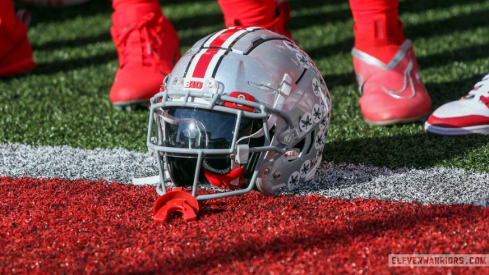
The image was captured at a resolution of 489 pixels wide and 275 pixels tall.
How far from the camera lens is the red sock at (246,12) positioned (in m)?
2.71

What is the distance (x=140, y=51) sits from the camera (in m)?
3.02

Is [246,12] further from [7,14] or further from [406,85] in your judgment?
[7,14]

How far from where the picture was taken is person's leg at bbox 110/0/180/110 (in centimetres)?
293

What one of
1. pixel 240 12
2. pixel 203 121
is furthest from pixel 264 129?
pixel 240 12

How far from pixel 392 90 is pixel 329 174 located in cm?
69

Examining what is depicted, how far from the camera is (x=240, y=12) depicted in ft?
8.96

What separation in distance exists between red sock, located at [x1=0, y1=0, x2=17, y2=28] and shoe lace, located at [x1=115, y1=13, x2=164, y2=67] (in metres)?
0.83

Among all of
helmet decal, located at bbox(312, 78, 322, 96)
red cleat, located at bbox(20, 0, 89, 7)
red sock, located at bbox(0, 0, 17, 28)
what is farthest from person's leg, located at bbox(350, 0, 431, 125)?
red cleat, located at bbox(20, 0, 89, 7)

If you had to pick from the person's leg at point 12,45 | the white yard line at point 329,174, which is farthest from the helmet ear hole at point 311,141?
the person's leg at point 12,45

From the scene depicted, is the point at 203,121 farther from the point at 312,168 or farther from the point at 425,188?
the point at 425,188

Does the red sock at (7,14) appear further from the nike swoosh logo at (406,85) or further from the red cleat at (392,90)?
the nike swoosh logo at (406,85)

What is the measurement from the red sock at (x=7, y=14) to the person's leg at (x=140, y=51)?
29.8 inches

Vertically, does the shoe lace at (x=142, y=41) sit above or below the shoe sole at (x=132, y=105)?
above

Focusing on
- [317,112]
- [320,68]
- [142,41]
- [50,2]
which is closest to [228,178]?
[317,112]
